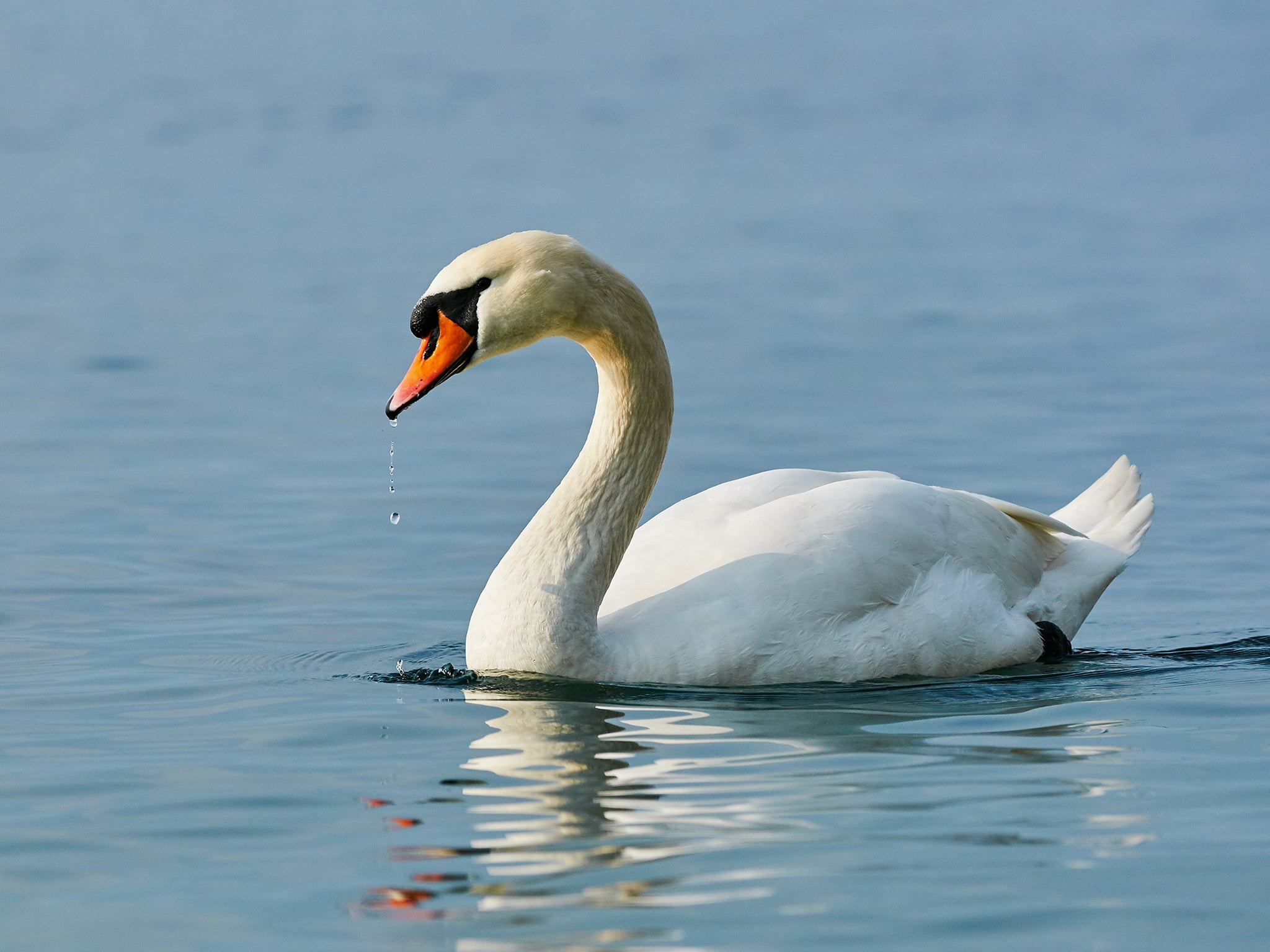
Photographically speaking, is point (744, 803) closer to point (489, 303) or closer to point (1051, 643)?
point (489, 303)

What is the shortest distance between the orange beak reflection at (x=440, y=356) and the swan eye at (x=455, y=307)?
0.02m

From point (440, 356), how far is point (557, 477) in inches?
167

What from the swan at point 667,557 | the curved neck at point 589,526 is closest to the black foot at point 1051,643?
the swan at point 667,557

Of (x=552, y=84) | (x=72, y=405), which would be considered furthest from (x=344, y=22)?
(x=72, y=405)

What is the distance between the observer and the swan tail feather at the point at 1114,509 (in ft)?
30.0

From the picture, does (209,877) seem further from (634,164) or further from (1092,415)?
(634,164)

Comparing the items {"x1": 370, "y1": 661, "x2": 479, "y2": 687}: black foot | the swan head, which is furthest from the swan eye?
{"x1": 370, "y1": 661, "x2": 479, "y2": 687}: black foot

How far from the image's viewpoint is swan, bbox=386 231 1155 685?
725 centimetres

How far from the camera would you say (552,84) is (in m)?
35.2

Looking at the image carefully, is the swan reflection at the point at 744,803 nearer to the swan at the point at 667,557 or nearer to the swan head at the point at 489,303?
the swan at the point at 667,557

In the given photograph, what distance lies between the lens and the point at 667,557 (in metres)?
7.73

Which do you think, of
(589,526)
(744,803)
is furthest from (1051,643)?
(744,803)

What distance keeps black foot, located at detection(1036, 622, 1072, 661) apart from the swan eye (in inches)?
104

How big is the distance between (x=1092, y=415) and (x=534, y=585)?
21.7ft
